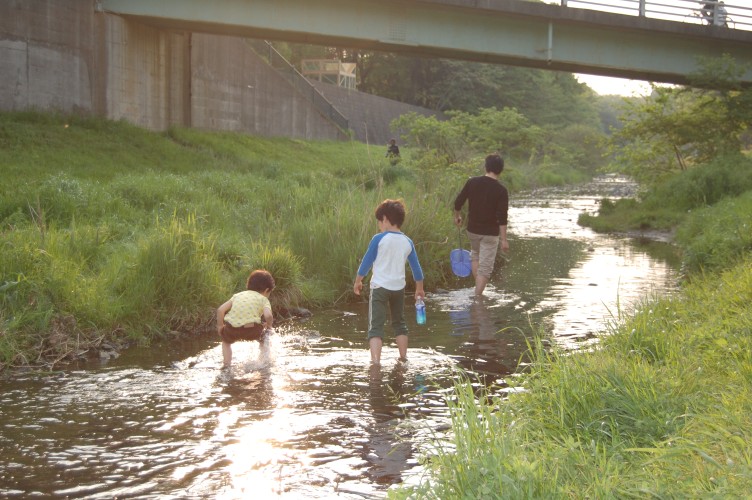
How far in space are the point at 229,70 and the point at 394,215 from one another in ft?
89.2

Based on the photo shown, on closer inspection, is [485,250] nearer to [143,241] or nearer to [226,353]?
[143,241]

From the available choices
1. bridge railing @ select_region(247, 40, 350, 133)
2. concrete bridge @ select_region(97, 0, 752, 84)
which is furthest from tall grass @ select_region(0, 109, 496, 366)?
bridge railing @ select_region(247, 40, 350, 133)

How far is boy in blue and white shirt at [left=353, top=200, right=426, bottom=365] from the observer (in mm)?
8469

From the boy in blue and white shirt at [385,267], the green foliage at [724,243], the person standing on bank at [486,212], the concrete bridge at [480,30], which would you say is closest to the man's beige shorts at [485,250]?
the person standing on bank at [486,212]

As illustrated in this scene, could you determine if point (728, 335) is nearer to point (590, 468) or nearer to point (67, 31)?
point (590, 468)

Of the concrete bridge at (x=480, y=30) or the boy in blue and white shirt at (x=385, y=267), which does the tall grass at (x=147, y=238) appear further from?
the concrete bridge at (x=480, y=30)

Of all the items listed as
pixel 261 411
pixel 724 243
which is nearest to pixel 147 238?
pixel 261 411

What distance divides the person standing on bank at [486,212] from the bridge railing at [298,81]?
29.4 metres

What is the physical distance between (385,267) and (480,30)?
2213 cm

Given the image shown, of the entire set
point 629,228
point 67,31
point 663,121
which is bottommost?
point 629,228

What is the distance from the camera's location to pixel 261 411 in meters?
7.02

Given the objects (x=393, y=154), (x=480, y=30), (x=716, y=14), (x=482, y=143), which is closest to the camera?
(x=393, y=154)

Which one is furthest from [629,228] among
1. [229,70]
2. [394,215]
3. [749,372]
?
[749,372]

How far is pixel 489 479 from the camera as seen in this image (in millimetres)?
4309
